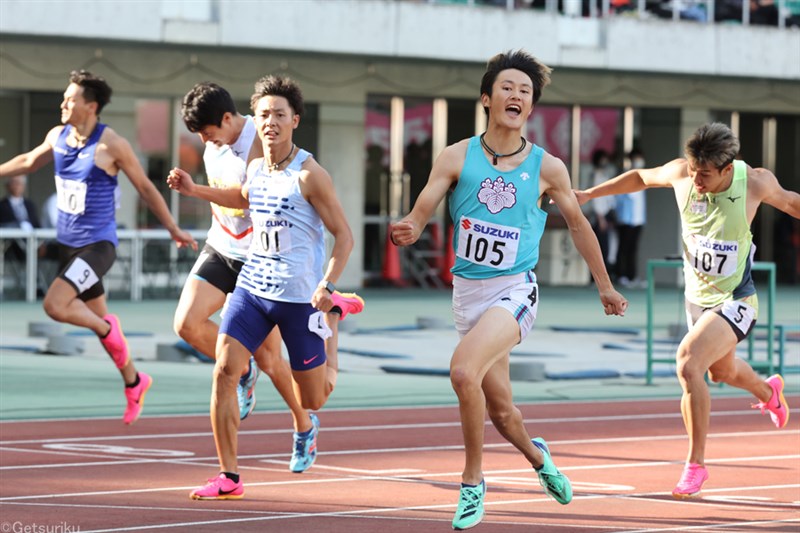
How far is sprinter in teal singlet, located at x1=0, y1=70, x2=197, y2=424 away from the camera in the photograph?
1127 cm

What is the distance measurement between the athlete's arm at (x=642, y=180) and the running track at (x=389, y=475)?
1649 mm

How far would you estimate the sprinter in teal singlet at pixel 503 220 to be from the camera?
25.2 feet

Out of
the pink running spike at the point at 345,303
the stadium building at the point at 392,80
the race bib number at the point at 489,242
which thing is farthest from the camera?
the stadium building at the point at 392,80

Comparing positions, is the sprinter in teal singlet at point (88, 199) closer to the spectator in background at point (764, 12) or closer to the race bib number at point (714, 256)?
the race bib number at point (714, 256)

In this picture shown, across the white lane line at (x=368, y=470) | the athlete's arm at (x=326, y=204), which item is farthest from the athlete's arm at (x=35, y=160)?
the athlete's arm at (x=326, y=204)

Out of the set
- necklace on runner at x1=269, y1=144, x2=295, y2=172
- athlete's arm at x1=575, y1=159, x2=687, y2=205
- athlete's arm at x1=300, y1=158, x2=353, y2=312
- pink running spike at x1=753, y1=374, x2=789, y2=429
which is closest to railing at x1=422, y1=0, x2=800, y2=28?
pink running spike at x1=753, y1=374, x2=789, y2=429

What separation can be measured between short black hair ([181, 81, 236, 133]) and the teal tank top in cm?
223

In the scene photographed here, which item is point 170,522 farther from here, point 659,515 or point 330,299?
point 659,515

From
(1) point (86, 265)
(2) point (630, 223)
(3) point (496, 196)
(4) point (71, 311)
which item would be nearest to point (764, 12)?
(2) point (630, 223)

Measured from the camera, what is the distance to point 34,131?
26469 mm

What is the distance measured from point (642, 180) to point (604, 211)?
2155cm

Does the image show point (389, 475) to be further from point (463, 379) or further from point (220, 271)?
point (463, 379)

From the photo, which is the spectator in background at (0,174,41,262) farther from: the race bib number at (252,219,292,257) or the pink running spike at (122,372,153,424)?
the race bib number at (252,219,292,257)

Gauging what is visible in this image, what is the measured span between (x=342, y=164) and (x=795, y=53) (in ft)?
29.2
